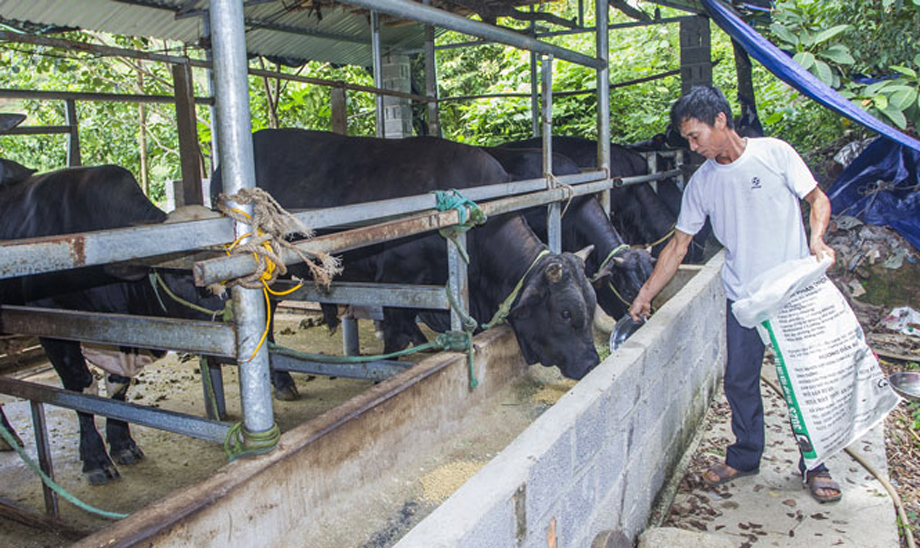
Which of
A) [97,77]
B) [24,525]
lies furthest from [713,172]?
[97,77]

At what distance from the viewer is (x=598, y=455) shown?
277 centimetres

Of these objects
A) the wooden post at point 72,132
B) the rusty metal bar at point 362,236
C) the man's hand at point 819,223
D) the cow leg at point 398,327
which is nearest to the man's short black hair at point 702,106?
the man's hand at point 819,223

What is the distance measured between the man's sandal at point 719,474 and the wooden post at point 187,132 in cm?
407

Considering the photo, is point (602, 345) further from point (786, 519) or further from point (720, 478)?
point (786, 519)

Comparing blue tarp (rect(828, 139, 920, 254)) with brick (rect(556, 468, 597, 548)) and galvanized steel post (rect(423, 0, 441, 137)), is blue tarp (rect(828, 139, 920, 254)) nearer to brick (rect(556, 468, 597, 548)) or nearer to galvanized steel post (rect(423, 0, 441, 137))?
galvanized steel post (rect(423, 0, 441, 137))

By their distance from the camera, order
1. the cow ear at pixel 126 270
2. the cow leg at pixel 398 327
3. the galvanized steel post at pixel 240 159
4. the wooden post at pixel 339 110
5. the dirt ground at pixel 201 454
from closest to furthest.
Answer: the galvanized steel post at pixel 240 159 → the dirt ground at pixel 201 454 → the cow ear at pixel 126 270 → the cow leg at pixel 398 327 → the wooden post at pixel 339 110

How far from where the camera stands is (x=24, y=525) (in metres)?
3.41

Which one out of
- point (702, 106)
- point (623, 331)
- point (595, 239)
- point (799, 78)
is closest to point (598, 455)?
point (702, 106)

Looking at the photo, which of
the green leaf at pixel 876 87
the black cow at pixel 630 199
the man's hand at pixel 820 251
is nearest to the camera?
the man's hand at pixel 820 251

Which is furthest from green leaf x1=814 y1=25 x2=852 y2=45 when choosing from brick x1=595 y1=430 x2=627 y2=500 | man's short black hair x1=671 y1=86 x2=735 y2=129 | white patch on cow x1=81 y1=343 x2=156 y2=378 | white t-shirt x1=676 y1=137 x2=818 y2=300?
white patch on cow x1=81 y1=343 x2=156 y2=378

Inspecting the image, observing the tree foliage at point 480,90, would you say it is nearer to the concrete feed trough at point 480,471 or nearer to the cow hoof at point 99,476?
the concrete feed trough at point 480,471

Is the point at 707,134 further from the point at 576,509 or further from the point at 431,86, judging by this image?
the point at 431,86

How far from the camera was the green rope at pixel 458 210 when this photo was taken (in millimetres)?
3451

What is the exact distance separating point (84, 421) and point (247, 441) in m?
2.30
